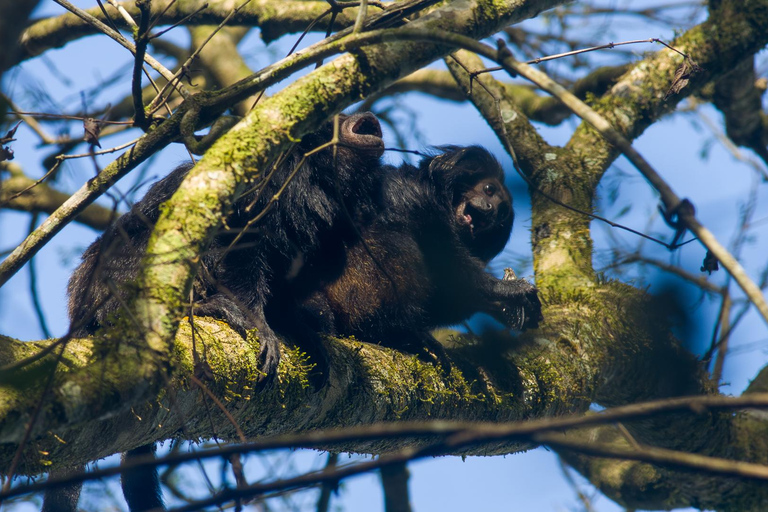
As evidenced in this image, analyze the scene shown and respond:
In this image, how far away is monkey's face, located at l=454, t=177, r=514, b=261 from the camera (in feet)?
16.2

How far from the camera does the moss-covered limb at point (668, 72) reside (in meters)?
4.99

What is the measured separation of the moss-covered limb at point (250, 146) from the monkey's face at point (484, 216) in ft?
6.61

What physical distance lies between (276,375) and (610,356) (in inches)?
89.1

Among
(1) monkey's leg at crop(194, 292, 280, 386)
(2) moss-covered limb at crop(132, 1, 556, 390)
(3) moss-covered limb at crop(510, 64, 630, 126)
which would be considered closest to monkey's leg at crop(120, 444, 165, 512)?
(1) monkey's leg at crop(194, 292, 280, 386)

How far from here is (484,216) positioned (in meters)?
4.94

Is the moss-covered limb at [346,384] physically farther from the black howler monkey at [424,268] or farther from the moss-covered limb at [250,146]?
the black howler monkey at [424,268]

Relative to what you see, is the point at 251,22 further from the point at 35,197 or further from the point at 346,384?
the point at 346,384

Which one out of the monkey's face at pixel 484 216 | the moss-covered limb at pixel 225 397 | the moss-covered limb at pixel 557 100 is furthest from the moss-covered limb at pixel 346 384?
the moss-covered limb at pixel 557 100

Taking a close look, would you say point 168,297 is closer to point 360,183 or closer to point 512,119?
point 360,183

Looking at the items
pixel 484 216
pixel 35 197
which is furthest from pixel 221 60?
pixel 484 216

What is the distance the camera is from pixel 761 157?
21.0ft

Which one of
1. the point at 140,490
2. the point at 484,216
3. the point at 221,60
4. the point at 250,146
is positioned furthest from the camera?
the point at 221,60

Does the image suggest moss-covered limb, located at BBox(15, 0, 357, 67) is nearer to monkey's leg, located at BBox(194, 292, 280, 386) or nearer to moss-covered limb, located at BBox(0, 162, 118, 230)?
moss-covered limb, located at BBox(0, 162, 118, 230)

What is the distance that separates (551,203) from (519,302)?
1.25m
